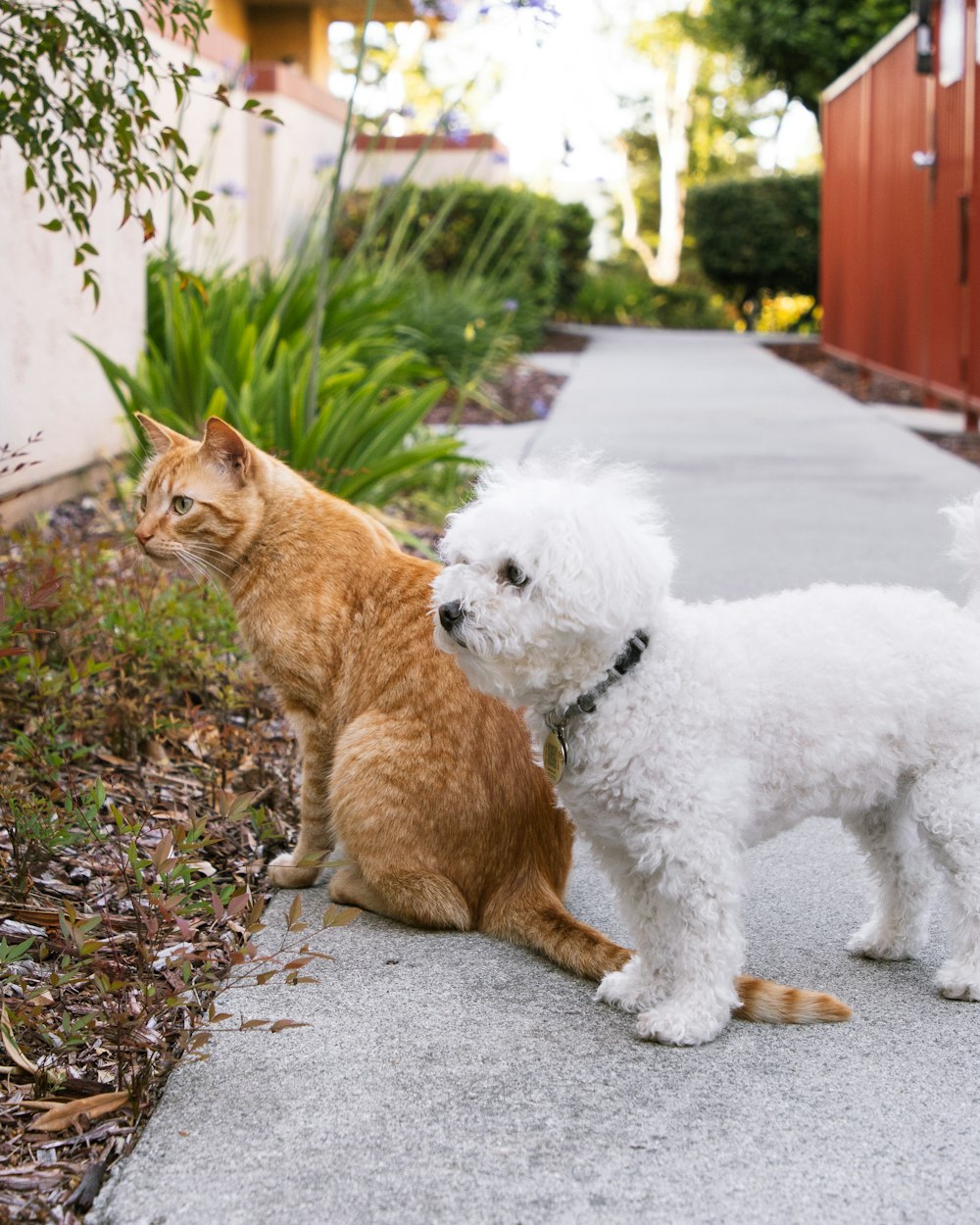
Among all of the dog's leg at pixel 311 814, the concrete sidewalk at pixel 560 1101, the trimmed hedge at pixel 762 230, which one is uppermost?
the trimmed hedge at pixel 762 230

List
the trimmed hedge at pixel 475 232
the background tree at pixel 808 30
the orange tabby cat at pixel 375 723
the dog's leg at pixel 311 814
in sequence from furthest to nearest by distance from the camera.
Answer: the background tree at pixel 808 30, the trimmed hedge at pixel 475 232, the dog's leg at pixel 311 814, the orange tabby cat at pixel 375 723

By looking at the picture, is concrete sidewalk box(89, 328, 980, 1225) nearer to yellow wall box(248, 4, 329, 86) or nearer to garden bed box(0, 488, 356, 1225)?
garden bed box(0, 488, 356, 1225)

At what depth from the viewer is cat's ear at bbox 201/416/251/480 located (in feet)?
12.1

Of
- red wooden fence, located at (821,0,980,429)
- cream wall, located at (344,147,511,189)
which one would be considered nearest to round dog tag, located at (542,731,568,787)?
red wooden fence, located at (821,0,980,429)

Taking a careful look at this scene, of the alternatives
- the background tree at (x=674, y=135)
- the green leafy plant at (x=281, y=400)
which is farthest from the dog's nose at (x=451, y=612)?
the background tree at (x=674, y=135)

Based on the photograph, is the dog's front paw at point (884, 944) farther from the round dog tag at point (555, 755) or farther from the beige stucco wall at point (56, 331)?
the beige stucco wall at point (56, 331)

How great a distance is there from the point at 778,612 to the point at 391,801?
3.37 ft

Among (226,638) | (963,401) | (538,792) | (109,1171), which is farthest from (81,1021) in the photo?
(963,401)

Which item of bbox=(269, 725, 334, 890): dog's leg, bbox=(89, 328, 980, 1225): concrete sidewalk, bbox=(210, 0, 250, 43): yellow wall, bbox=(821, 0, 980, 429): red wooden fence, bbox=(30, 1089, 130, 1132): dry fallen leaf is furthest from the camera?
bbox=(210, 0, 250, 43): yellow wall

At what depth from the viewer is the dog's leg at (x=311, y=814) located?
3.49 metres

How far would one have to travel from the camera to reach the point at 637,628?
8.97 feet

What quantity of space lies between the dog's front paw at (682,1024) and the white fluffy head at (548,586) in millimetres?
676

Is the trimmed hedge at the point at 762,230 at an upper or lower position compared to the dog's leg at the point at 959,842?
upper

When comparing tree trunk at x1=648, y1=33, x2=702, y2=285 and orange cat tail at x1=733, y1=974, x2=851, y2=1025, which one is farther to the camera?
tree trunk at x1=648, y1=33, x2=702, y2=285
